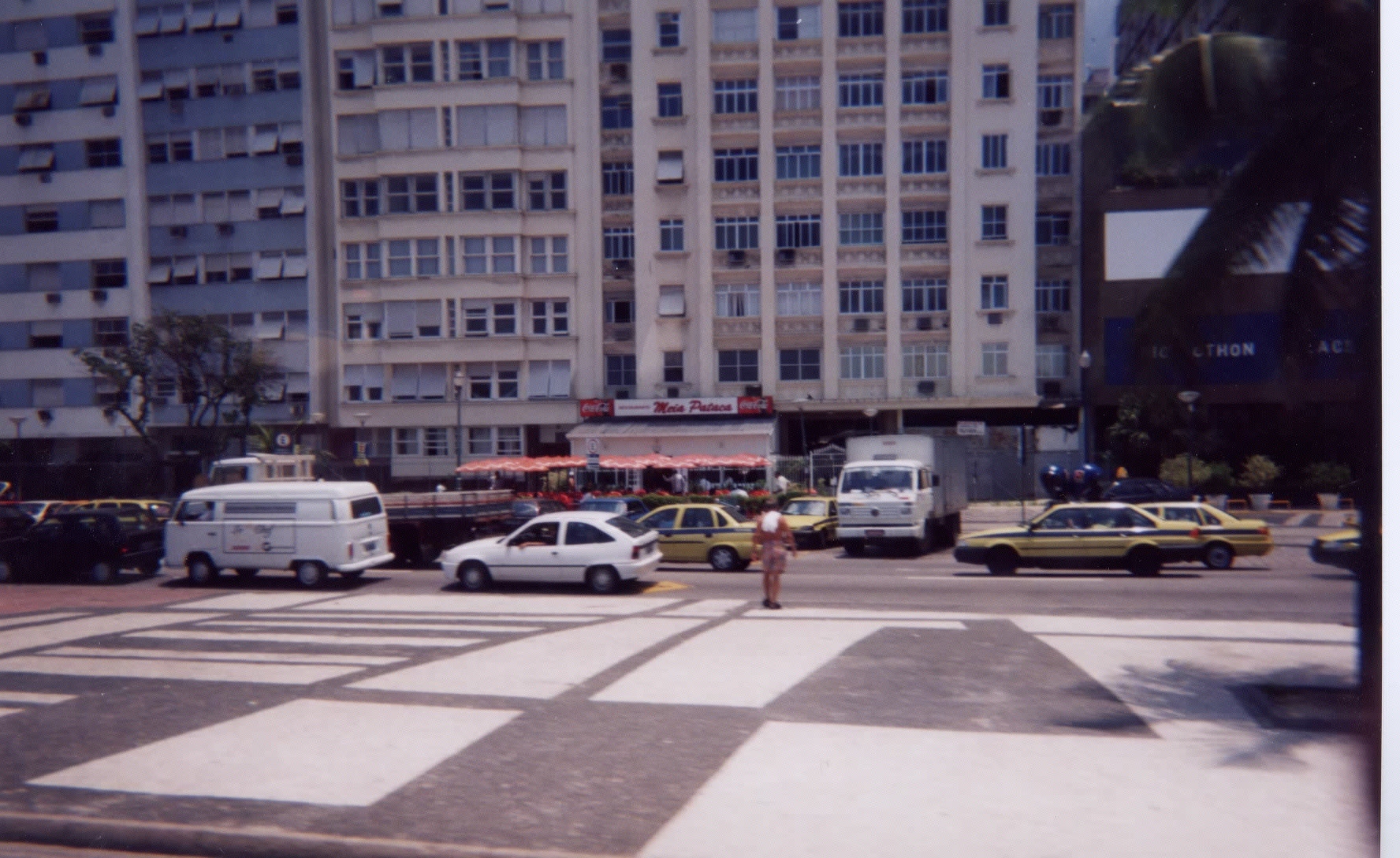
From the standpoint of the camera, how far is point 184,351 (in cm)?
1834

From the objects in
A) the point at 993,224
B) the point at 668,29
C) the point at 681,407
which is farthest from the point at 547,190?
the point at 993,224

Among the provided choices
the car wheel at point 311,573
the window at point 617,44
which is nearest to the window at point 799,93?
the window at point 617,44

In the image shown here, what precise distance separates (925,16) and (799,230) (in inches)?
390

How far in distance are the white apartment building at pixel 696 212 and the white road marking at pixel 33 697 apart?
103 ft

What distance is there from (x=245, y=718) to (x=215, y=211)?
25.6 m

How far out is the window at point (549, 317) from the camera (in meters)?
39.7

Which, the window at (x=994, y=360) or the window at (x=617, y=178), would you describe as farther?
the window at (x=617, y=178)

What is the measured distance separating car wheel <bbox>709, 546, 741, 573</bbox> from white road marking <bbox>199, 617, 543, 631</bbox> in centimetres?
794

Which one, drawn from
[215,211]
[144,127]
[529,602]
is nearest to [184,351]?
[144,127]

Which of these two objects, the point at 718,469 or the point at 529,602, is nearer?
the point at 529,602

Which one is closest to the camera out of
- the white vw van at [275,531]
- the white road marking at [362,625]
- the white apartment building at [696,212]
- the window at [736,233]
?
the white road marking at [362,625]

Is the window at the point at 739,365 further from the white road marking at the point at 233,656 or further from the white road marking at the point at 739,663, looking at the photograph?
the white road marking at the point at 233,656

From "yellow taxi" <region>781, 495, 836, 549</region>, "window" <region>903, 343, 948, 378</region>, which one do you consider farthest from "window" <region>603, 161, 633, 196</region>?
"yellow taxi" <region>781, 495, 836, 549</region>

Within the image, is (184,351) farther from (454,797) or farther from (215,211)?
(454,797)
